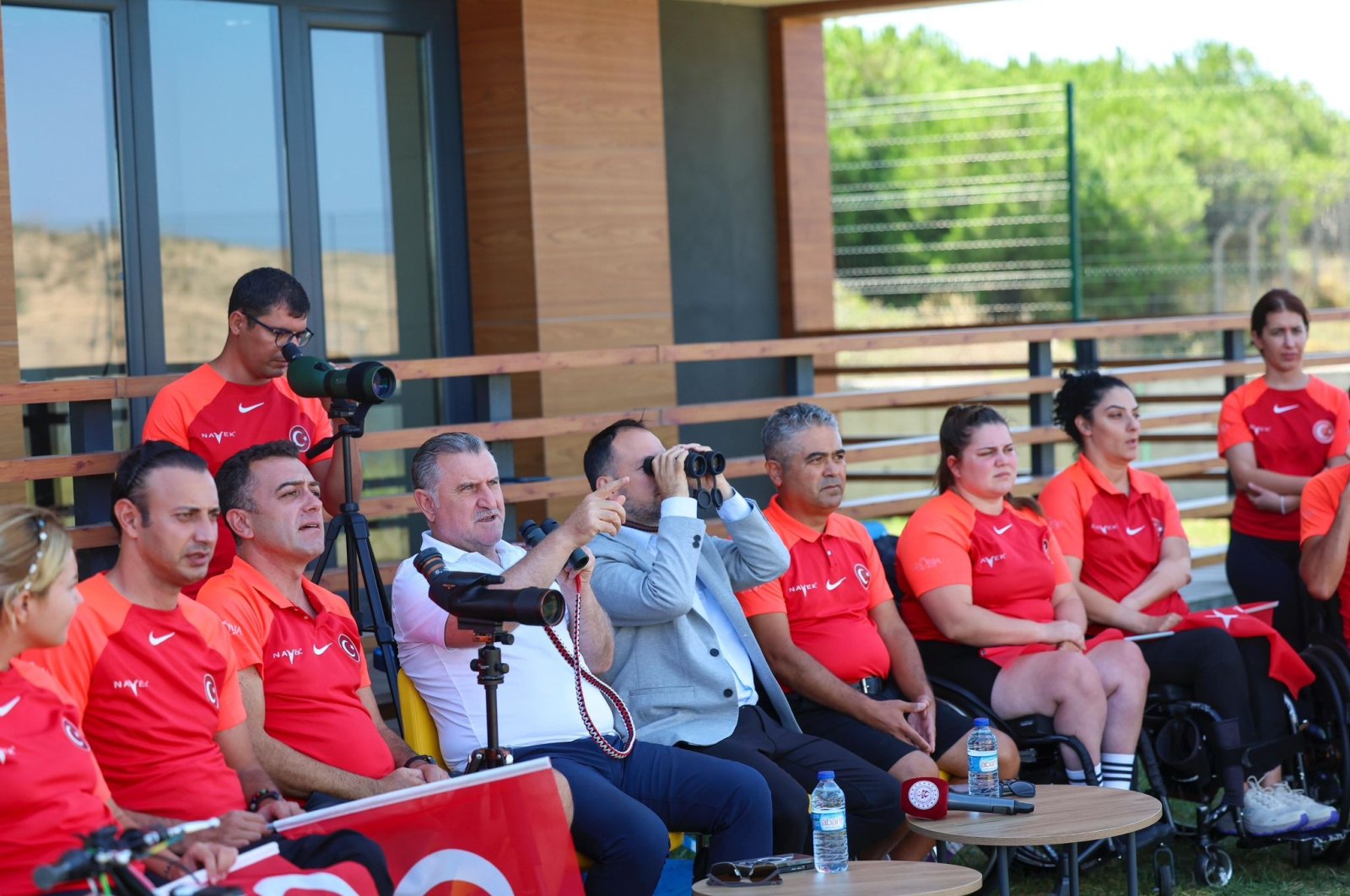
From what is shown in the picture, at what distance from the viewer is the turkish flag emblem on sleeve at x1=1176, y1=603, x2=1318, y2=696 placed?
16.0 ft

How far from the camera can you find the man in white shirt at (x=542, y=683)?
12.4 feet

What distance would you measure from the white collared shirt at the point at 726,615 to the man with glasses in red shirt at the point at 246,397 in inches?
28.9

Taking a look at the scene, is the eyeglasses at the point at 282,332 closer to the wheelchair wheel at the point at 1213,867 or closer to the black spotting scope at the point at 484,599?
the black spotting scope at the point at 484,599

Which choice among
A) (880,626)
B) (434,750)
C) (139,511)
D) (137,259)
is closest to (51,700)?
(139,511)

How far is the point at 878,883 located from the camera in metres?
3.36

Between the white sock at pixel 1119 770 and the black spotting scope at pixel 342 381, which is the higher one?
the black spotting scope at pixel 342 381

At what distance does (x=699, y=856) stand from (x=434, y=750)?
684 mm

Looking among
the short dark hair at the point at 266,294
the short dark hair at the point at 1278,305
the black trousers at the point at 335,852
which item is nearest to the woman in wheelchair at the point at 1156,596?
the short dark hair at the point at 1278,305

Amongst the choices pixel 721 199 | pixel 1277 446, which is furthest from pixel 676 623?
pixel 721 199

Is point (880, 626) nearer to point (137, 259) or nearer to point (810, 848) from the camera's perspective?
point (810, 848)

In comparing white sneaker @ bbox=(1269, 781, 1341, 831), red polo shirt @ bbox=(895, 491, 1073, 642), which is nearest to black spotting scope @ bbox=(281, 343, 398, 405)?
red polo shirt @ bbox=(895, 491, 1073, 642)

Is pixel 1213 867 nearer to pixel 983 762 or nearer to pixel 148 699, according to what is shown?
pixel 983 762

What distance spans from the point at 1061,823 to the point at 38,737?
2.17 metres

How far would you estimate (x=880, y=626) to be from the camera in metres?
4.68
